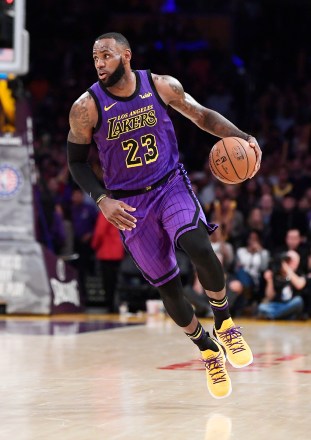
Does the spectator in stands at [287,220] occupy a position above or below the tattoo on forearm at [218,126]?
below

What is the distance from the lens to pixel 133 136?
21.4ft

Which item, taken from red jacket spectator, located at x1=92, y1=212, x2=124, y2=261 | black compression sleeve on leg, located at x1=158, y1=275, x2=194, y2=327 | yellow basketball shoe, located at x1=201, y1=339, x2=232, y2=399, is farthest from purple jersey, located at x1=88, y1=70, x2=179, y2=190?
red jacket spectator, located at x1=92, y1=212, x2=124, y2=261

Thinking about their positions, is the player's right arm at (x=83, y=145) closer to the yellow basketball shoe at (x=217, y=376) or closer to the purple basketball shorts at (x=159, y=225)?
the purple basketball shorts at (x=159, y=225)

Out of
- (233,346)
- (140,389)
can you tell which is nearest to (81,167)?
(233,346)

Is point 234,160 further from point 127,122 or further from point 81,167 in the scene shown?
point 81,167

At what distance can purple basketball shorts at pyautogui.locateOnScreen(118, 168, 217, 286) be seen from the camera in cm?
650

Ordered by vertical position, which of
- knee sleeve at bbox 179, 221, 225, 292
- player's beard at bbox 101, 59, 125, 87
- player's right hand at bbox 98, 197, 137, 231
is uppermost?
player's beard at bbox 101, 59, 125, 87

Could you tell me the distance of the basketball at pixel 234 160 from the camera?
261 inches

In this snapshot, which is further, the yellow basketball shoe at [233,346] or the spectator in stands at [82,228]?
the spectator in stands at [82,228]

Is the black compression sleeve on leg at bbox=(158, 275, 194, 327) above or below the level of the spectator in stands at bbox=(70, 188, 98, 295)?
above

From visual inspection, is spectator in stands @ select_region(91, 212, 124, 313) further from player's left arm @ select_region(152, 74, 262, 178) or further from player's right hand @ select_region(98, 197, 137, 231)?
player's right hand @ select_region(98, 197, 137, 231)

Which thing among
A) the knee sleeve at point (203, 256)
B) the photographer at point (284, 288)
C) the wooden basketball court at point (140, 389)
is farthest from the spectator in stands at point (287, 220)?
the knee sleeve at point (203, 256)

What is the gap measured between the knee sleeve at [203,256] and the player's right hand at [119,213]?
0.35m

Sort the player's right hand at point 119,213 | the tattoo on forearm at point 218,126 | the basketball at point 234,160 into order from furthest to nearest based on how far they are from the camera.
→ the tattoo on forearm at point 218,126, the basketball at point 234,160, the player's right hand at point 119,213
